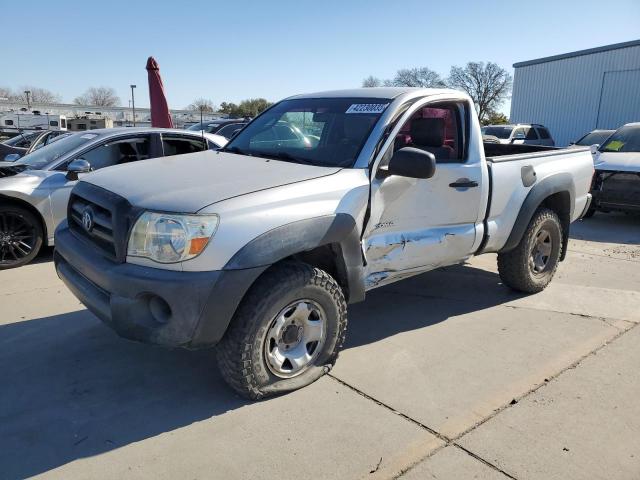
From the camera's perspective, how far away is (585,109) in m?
25.0

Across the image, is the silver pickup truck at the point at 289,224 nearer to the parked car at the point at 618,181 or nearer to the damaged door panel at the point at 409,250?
the damaged door panel at the point at 409,250

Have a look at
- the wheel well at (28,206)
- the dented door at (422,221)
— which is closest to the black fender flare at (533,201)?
the dented door at (422,221)

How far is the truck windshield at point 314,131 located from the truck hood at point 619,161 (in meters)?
6.55

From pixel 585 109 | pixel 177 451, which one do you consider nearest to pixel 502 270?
pixel 177 451

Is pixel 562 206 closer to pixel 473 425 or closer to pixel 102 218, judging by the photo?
pixel 473 425

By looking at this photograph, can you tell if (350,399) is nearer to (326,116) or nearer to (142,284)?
(142,284)

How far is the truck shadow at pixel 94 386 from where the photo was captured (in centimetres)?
262

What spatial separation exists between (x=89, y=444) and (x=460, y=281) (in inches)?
155

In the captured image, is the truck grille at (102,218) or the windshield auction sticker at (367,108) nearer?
the truck grille at (102,218)

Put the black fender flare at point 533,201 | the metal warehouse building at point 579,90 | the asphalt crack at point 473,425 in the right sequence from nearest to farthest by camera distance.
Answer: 1. the asphalt crack at point 473,425
2. the black fender flare at point 533,201
3. the metal warehouse building at point 579,90

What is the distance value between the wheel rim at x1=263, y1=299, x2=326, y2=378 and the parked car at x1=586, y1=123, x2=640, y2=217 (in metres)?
7.39

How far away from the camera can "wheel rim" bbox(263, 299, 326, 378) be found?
295 cm

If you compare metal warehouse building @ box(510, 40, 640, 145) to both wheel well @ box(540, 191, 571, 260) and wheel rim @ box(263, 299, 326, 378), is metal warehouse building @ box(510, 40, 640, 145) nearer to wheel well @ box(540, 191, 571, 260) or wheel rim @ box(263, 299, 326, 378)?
wheel well @ box(540, 191, 571, 260)

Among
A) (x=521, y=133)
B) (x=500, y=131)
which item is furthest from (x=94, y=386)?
(x=521, y=133)
